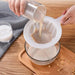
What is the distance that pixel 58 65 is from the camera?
40.8 inches

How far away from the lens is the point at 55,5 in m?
1.34

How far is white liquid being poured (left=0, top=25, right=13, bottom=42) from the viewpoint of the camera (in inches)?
45.1

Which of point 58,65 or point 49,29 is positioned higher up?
point 49,29

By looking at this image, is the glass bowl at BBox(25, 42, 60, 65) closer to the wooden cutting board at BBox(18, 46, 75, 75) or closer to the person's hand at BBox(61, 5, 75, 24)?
the wooden cutting board at BBox(18, 46, 75, 75)

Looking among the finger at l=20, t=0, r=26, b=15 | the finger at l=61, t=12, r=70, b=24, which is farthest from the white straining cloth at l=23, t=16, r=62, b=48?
the finger at l=20, t=0, r=26, b=15

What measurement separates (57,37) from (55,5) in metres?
0.45

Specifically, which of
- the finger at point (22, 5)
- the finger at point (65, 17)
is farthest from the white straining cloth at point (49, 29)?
the finger at point (22, 5)

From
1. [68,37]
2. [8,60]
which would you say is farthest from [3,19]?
[68,37]

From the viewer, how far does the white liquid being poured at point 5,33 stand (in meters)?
1.14

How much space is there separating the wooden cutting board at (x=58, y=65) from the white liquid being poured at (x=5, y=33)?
14 cm

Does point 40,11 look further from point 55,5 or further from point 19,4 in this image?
point 55,5

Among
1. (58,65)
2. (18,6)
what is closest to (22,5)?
(18,6)

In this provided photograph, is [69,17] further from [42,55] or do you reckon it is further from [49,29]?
[42,55]

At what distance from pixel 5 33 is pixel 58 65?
1.34 ft
